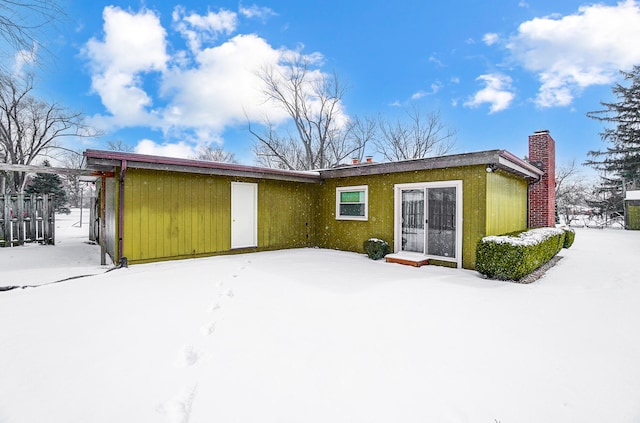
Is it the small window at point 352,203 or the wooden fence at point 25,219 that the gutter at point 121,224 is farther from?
the small window at point 352,203

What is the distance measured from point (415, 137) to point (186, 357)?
72.9 ft

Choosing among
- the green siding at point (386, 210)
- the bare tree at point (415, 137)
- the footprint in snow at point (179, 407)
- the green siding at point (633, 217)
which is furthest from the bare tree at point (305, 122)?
the footprint in snow at point (179, 407)

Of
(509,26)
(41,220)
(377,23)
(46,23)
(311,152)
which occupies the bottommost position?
(41,220)

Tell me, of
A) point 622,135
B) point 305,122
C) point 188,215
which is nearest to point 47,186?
point 305,122

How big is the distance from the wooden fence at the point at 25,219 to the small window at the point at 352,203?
8.95m

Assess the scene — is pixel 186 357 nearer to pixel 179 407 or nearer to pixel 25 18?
pixel 179 407

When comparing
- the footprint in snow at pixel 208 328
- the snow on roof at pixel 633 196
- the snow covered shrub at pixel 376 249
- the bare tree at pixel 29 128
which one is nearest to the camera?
the footprint in snow at pixel 208 328

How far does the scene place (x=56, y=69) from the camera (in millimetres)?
4242

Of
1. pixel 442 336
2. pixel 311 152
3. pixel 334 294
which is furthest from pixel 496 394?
pixel 311 152

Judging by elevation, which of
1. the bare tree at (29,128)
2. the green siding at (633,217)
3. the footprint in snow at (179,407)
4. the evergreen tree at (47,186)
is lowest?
the footprint in snow at (179,407)

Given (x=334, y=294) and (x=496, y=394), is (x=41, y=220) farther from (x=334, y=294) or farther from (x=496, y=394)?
(x=496, y=394)

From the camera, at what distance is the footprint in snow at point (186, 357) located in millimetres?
2525

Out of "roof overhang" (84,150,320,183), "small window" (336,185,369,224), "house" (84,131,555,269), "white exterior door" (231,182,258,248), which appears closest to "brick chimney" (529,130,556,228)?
"house" (84,131,555,269)

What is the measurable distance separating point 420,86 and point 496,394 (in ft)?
65.5
